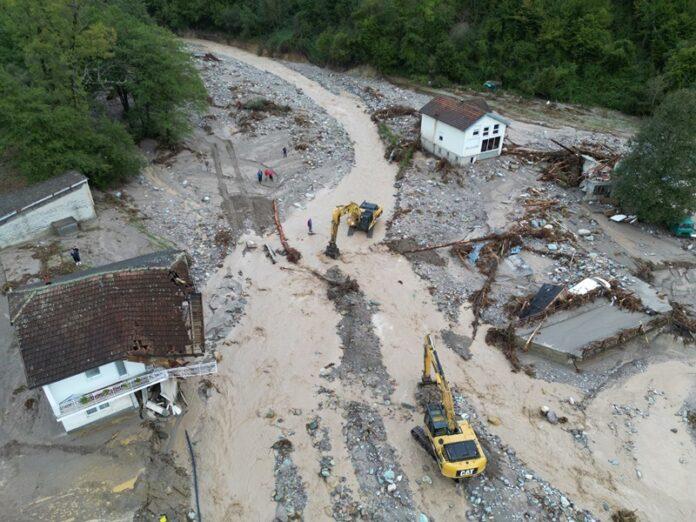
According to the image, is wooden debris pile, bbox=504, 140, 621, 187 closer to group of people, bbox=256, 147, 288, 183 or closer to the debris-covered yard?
the debris-covered yard

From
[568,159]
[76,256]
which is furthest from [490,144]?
[76,256]

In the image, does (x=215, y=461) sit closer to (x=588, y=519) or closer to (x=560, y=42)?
(x=588, y=519)

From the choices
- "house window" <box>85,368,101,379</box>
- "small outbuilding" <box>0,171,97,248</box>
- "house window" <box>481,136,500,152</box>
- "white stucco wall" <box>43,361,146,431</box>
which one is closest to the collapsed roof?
"house window" <box>481,136,500,152</box>

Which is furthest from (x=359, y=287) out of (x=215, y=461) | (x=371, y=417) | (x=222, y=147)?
(x=222, y=147)

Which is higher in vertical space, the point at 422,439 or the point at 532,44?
the point at 532,44

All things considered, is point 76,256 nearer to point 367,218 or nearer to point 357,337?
point 357,337

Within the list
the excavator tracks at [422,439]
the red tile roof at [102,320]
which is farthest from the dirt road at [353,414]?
the red tile roof at [102,320]
